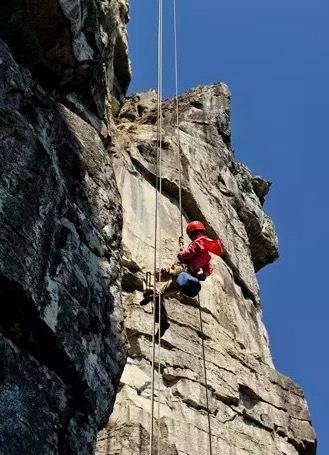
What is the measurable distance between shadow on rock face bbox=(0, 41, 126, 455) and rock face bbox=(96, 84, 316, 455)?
2640 millimetres

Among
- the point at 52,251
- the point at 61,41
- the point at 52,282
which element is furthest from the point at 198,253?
the point at 52,282

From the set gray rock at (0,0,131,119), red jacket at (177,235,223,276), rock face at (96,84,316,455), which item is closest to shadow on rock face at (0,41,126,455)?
gray rock at (0,0,131,119)

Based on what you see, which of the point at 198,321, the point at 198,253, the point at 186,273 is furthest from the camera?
the point at 198,321

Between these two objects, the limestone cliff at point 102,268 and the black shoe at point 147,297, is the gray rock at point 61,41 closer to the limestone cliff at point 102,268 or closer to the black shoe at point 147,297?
the limestone cliff at point 102,268

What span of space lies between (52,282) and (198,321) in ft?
21.2

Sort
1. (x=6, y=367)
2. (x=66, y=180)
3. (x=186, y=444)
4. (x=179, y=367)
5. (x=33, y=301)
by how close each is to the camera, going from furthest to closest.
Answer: (x=179, y=367) → (x=186, y=444) → (x=66, y=180) → (x=33, y=301) → (x=6, y=367)

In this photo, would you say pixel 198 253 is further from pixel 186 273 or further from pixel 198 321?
pixel 198 321

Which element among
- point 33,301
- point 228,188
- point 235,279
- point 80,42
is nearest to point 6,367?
point 33,301

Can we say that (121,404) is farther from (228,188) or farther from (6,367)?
(228,188)

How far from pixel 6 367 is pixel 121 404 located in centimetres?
489

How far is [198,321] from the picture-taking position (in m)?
13.2

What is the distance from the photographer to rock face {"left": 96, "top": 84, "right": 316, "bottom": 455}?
11.3 meters

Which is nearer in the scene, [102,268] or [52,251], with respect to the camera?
[52,251]

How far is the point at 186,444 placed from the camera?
11.0 metres
